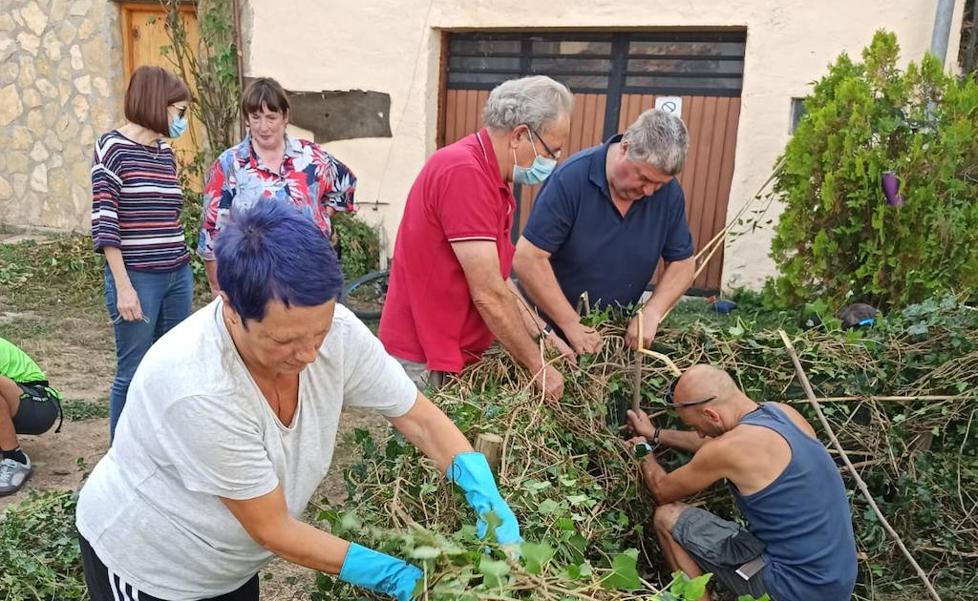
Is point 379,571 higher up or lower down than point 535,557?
lower down

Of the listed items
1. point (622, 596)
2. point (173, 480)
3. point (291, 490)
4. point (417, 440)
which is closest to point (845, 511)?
point (622, 596)

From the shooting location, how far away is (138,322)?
3502mm

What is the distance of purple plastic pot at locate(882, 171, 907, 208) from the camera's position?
4668 millimetres

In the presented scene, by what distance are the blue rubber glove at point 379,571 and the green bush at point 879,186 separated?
3.96 m

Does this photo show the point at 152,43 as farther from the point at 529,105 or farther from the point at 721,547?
the point at 721,547

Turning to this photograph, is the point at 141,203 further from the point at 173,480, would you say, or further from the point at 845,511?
the point at 845,511

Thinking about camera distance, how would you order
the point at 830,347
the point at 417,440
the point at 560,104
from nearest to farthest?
1. the point at 417,440
2. the point at 560,104
3. the point at 830,347

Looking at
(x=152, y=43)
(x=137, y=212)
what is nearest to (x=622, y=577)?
(x=137, y=212)

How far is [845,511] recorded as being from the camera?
260 cm

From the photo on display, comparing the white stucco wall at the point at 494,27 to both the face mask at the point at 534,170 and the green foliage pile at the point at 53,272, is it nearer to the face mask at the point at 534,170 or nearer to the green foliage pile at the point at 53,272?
the green foliage pile at the point at 53,272

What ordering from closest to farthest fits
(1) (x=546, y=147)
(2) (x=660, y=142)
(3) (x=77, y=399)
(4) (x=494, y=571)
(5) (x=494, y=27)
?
(4) (x=494, y=571) < (1) (x=546, y=147) < (2) (x=660, y=142) < (3) (x=77, y=399) < (5) (x=494, y=27)

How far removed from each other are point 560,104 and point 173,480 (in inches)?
65.9

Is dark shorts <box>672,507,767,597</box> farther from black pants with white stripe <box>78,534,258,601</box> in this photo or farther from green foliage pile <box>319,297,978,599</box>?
black pants with white stripe <box>78,534,258,601</box>

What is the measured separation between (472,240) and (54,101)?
7928mm
